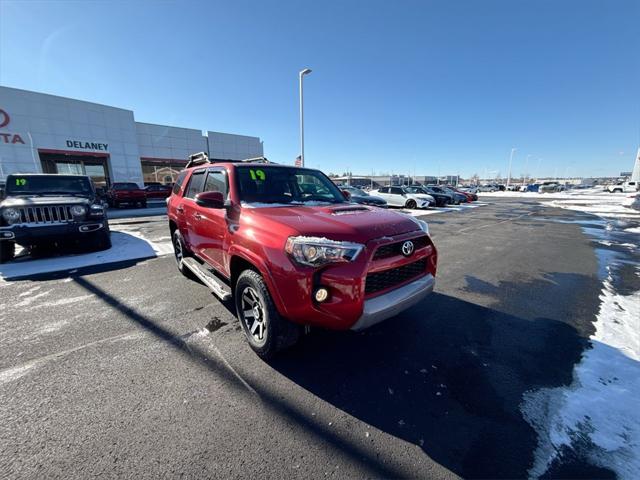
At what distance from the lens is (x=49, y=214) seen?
5.64 m

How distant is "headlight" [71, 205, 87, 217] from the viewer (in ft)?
19.3

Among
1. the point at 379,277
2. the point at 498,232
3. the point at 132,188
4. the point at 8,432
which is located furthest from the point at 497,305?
the point at 132,188

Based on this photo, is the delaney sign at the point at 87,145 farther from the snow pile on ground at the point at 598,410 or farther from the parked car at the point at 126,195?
the snow pile on ground at the point at 598,410

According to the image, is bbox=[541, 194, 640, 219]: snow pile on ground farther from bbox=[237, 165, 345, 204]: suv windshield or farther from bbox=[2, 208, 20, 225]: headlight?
bbox=[2, 208, 20, 225]: headlight

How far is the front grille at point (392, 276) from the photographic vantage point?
2.43 m

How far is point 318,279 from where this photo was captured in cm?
223

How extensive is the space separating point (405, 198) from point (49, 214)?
726 inches

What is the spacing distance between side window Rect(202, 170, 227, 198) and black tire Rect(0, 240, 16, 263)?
5.06m

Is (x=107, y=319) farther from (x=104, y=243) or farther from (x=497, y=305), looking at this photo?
(x=497, y=305)

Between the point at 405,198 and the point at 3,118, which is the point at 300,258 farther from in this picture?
the point at 3,118

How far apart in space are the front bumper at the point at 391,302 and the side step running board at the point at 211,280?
1666 mm

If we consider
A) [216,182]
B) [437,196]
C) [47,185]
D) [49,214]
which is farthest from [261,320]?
[437,196]

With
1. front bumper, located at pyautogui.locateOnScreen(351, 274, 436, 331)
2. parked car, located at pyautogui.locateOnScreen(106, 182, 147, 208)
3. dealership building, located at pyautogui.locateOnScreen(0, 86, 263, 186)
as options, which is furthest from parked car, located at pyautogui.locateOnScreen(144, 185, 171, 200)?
front bumper, located at pyautogui.locateOnScreen(351, 274, 436, 331)

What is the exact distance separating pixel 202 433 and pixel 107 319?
8.22 feet
